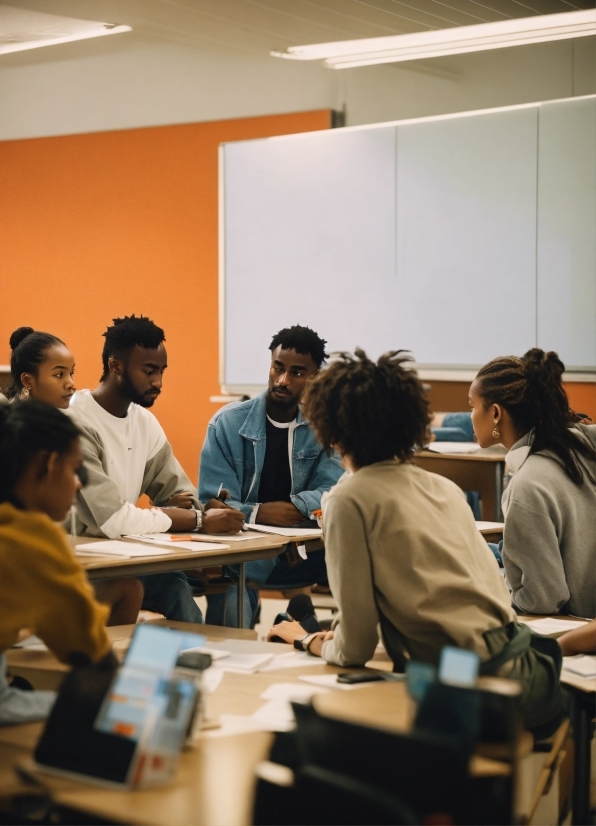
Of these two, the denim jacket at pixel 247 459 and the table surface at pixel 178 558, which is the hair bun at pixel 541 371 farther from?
the denim jacket at pixel 247 459

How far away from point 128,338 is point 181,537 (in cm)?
92

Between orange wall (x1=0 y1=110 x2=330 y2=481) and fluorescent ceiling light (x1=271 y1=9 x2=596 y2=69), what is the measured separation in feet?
2.81

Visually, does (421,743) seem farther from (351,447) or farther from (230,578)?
(230,578)

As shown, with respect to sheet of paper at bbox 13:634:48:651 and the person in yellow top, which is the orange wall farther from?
the person in yellow top

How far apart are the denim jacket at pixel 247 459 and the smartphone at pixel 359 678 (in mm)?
2092

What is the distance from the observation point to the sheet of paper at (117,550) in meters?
3.33

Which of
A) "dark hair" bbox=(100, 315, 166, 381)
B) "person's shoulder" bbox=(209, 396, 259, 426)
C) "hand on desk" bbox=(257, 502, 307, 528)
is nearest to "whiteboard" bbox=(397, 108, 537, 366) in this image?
"person's shoulder" bbox=(209, 396, 259, 426)

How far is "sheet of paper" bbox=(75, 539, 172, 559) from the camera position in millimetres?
3330

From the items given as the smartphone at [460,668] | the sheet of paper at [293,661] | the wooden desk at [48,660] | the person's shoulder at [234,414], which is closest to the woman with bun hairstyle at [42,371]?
the person's shoulder at [234,414]

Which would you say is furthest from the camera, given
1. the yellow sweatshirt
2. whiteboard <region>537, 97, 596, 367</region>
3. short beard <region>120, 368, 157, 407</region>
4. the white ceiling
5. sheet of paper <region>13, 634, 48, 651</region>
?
the white ceiling

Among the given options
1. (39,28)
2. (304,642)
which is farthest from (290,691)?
(39,28)

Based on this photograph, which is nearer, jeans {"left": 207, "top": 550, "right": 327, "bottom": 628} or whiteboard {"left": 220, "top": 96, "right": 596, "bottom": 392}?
jeans {"left": 207, "top": 550, "right": 327, "bottom": 628}

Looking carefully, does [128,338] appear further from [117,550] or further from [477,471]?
[477,471]

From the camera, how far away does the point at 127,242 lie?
8.14m
